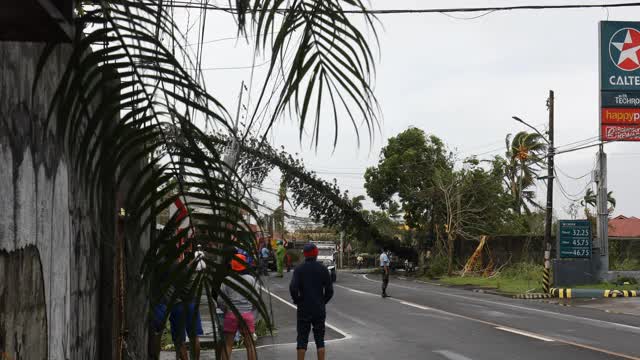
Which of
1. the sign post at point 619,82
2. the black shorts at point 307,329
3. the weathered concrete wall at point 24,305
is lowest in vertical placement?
the black shorts at point 307,329

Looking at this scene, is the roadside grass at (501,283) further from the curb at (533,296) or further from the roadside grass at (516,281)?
the curb at (533,296)

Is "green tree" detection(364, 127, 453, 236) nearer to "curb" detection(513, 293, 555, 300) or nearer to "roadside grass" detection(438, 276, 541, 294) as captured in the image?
"roadside grass" detection(438, 276, 541, 294)

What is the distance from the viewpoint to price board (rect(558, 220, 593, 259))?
95.1ft

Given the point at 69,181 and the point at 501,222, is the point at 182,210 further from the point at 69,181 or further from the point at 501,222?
the point at 501,222

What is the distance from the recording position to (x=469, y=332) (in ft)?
48.2

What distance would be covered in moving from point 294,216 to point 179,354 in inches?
15.2

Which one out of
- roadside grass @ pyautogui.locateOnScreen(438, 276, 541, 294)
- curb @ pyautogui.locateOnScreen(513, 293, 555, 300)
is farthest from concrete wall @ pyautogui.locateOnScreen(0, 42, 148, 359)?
roadside grass @ pyautogui.locateOnScreen(438, 276, 541, 294)

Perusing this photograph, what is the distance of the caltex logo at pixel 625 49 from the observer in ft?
93.5

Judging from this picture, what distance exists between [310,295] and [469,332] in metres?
5.75

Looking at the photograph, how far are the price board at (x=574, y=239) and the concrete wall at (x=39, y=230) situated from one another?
90.6 ft

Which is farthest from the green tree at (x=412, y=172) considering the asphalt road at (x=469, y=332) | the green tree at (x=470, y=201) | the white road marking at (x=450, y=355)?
the white road marking at (x=450, y=355)

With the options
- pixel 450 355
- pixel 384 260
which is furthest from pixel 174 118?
pixel 384 260

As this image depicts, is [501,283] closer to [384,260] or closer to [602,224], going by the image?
[602,224]

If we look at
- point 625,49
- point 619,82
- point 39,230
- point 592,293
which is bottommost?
point 592,293
